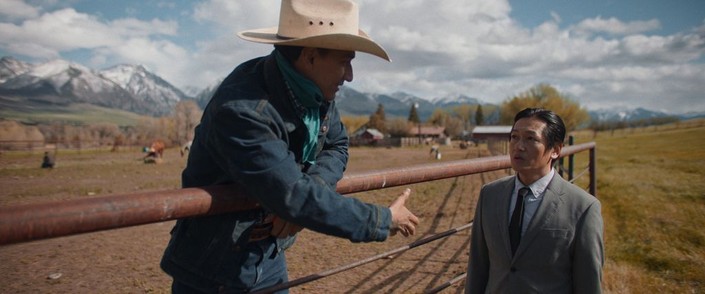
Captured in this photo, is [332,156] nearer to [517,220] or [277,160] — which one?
[277,160]

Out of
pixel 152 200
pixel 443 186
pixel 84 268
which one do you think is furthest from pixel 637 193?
pixel 152 200

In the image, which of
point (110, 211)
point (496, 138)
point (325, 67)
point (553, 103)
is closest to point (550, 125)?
point (325, 67)

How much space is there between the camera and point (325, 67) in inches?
56.2

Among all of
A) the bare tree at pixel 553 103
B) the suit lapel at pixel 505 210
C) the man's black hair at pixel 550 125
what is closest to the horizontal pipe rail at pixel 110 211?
the suit lapel at pixel 505 210

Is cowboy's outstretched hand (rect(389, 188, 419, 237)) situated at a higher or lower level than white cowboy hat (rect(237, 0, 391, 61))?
lower

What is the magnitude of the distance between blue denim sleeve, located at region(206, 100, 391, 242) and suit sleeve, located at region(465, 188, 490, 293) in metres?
1.30

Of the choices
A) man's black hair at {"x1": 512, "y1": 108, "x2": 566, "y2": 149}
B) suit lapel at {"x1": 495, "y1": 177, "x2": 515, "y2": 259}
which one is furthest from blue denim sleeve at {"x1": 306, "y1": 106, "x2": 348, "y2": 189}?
man's black hair at {"x1": 512, "y1": 108, "x2": 566, "y2": 149}

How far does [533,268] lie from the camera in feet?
6.81

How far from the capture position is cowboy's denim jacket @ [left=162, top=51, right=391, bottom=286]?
1131mm

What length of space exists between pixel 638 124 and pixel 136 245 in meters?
165

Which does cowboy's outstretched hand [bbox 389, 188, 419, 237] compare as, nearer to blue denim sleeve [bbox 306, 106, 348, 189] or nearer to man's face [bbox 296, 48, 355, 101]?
blue denim sleeve [bbox 306, 106, 348, 189]

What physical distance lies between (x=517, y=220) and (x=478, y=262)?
32 cm

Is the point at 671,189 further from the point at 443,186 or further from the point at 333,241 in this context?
the point at 333,241

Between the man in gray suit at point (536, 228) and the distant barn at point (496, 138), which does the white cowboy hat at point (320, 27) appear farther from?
the distant barn at point (496, 138)
